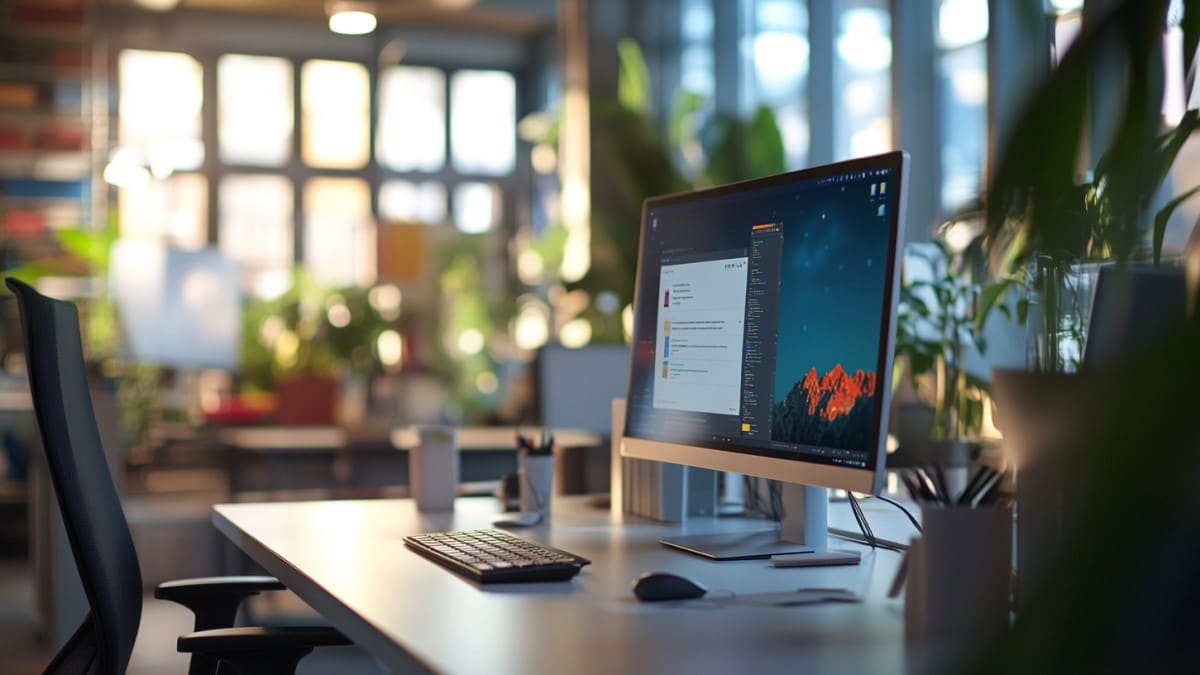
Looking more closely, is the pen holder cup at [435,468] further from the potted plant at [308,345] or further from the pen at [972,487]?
the potted plant at [308,345]

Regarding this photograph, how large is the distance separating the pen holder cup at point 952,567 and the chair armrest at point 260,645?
594mm

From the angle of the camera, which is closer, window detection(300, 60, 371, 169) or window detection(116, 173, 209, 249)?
window detection(116, 173, 209, 249)

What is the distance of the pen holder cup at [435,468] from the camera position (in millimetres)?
2104

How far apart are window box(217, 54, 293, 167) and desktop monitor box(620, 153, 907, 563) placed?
9839 mm

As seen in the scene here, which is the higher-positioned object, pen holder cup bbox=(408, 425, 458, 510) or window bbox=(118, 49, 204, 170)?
window bbox=(118, 49, 204, 170)

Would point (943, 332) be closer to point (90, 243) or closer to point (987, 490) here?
point (987, 490)

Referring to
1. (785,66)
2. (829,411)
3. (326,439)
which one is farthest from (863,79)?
(829,411)

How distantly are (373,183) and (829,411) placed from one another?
1036 centimetres

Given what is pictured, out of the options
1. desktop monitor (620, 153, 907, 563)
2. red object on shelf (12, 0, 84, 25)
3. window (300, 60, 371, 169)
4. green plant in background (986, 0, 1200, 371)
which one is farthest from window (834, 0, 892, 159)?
red object on shelf (12, 0, 84, 25)

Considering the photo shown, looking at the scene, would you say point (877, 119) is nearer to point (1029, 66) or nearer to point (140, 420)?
point (140, 420)

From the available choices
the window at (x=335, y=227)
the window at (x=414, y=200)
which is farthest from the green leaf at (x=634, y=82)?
the window at (x=335, y=227)

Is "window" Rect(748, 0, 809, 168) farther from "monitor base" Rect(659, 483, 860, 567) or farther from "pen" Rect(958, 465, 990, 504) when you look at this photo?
"pen" Rect(958, 465, 990, 504)

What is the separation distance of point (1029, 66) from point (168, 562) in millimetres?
4752

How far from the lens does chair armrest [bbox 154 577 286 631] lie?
161cm
